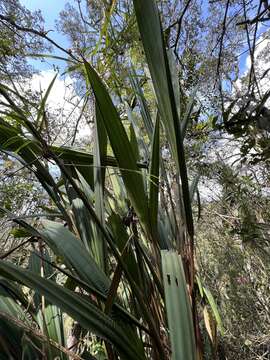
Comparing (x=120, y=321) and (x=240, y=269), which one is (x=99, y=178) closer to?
(x=120, y=321)

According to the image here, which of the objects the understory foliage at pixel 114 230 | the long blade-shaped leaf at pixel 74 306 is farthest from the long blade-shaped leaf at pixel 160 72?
the long blade-shaped leaf at pixel 74 306

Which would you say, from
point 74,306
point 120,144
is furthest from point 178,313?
point 120,144

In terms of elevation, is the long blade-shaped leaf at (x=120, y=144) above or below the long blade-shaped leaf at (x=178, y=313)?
above

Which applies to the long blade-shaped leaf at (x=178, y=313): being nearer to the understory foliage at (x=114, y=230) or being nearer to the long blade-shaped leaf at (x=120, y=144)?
the understory foliage at (x=114, y=230)

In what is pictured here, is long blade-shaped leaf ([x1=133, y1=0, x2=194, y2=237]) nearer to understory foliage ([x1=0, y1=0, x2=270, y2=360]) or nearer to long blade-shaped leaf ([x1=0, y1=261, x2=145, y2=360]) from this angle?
understory foliage ([x1=0, y1=0, x2=270, y2=360])

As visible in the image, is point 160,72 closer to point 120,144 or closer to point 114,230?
point 120,144

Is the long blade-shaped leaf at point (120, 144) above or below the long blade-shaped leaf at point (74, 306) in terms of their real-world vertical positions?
above

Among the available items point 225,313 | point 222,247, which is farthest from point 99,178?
point 222,247

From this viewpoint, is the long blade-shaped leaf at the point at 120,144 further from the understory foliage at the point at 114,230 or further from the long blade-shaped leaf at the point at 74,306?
the long blade-shaped leaf at the point at 74,306

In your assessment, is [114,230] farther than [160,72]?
Yes

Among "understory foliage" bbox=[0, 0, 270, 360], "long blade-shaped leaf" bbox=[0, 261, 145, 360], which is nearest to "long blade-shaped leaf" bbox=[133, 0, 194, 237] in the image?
"understory foliage" bbox=[0, 0, 270, 360]

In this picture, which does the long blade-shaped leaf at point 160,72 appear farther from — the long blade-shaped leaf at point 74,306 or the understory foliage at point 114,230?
the long blade-shaped leaf at point 74,306

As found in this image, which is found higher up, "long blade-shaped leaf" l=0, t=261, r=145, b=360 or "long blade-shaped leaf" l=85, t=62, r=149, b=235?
"long blade-shaped leaf" l=85, t=62, r=149, b=235

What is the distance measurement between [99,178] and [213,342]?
31 cm
